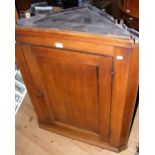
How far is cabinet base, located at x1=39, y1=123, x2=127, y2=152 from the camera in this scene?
1429 mm

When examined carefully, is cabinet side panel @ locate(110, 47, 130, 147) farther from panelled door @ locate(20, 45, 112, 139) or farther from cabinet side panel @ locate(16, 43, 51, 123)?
cabinet side panel @ locate(16, 43, 51, 123)

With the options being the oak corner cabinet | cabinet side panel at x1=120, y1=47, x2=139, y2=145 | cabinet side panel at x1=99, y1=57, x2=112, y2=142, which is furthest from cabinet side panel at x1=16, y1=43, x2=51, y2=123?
cabinet side panel at x1=120, y1=47, x2=139, y2=145

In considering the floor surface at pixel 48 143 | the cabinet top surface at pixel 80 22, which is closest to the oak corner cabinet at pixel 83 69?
the cabinet top surface at pixel 80 22

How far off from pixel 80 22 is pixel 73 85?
1.09ft

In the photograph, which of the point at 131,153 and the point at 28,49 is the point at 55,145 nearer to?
the point at 131,153

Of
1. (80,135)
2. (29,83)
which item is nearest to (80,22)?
(29,83)

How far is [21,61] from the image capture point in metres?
1.18

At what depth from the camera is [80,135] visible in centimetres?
148

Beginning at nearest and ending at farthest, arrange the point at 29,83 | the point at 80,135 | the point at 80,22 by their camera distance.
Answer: the point at 80,22
the point at 29,83
the point at 80,135

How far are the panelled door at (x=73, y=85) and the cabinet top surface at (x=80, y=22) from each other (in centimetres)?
11

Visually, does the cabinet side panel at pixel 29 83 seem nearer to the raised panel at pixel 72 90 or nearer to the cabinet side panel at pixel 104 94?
the raised panel at pixel 72 90

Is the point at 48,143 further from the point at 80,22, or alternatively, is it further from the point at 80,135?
the point at 80,22

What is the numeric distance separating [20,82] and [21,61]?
810 millimetres
